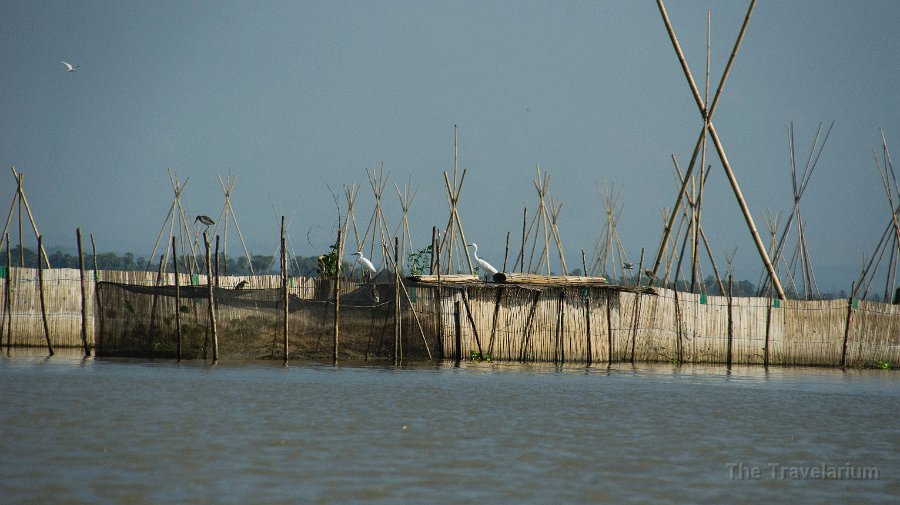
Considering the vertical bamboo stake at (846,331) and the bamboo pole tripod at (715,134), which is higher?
the bamboo pole tripod at (715,134)

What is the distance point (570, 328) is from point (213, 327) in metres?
6.31

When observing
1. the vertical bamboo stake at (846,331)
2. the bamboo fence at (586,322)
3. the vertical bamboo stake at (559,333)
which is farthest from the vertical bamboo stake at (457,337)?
the vertical bamboo stake at (846,331)

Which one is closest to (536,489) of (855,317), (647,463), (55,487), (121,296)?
(647,463)

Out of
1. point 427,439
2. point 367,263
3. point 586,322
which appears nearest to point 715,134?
point 586,322

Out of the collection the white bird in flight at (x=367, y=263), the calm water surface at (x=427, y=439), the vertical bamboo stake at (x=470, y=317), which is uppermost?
the white bird in flight at (x=367, y=263)

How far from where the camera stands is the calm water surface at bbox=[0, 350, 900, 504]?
660 cm

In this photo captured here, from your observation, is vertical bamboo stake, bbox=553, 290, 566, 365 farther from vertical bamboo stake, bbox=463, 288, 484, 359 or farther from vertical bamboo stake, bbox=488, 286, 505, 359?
vertical bamboo stake, bbox=463, 288, 484, 359

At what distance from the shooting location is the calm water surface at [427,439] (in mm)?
6598

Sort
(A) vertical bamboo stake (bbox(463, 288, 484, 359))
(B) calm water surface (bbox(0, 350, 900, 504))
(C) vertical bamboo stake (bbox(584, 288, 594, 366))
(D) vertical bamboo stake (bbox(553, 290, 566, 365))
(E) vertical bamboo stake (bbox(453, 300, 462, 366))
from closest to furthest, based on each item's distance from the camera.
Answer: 1. (B) calm water surface (bbox(0, 350, 900, 504))
2. (A) vertical bamboo stake (bbox(463, 288, 484, 359))
3. (E) vertical bamboo stake (bbox(453, 300, 462, 366))
4. (D) vertical bamboo stake (bbox(553, 290, 566, 365))
5. (C) vertical bamboo stake (bbox(584, 288, 594, 366))

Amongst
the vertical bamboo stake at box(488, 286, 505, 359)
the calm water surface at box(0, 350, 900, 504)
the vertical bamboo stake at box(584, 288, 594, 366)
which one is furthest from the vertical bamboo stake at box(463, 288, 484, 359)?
the calm water surface at box(0, 350, 900, 504)

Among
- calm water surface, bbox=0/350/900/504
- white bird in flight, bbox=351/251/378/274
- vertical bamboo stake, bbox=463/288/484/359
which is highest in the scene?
white bird in flight, bbox=351/251/378/274

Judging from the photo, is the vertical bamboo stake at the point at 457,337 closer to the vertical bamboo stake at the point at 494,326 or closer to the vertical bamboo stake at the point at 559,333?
the vertical bamboo stake at the point at 494,326

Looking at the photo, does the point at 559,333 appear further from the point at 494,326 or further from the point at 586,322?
the point at 494,326

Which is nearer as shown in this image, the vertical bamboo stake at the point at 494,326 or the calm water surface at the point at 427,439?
the calm water surface at the point at 427,439
